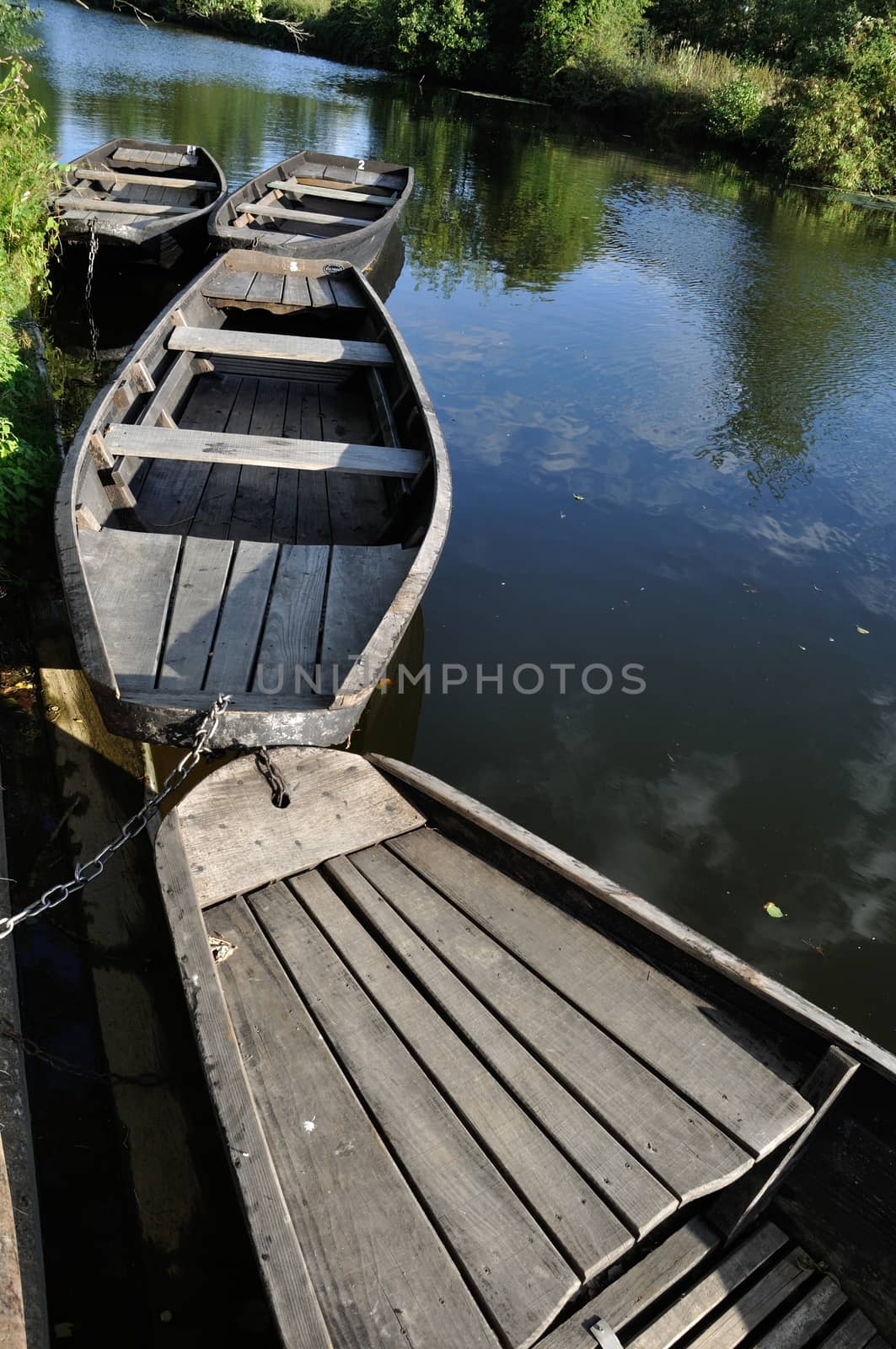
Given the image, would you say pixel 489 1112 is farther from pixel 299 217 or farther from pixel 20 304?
pixel 299 217

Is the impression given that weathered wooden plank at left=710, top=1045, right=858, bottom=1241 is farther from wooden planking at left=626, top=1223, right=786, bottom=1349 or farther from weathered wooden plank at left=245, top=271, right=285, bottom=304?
weathered wooden plank at left=245, top=271, right=285, bottom=304

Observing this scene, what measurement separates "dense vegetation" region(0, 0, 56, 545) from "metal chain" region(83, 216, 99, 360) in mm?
448

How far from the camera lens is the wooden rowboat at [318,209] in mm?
8672

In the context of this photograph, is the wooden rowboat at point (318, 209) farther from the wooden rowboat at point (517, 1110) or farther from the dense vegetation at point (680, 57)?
the dense vegetation at point (680, 57)

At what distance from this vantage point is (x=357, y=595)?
3.86 meters

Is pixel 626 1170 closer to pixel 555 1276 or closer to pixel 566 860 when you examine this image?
pixel 555 1276

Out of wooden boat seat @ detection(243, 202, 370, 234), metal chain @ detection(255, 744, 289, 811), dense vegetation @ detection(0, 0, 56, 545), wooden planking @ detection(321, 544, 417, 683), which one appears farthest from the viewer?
wooden boat seat @ detection(243, 202, 370, 234)

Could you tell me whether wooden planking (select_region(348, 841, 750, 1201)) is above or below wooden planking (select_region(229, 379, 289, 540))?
below

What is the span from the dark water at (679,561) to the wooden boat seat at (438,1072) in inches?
51.2

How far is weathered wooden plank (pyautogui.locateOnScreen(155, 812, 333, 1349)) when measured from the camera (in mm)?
1810

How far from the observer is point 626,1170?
88.3 inches

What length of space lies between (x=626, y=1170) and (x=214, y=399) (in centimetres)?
562

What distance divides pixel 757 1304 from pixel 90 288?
10889 millimetres

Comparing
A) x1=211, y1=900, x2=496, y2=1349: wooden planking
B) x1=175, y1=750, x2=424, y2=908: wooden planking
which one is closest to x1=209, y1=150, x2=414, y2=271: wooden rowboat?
x1=175, y1=750, x2=424, y2=908: wooden planking
